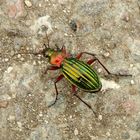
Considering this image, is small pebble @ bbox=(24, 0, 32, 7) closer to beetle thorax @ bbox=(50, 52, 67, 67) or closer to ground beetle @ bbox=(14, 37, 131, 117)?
ground beetle @ bbox=(14, 37, 131, 117)

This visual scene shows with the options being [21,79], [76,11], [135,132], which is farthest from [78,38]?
[135,132]

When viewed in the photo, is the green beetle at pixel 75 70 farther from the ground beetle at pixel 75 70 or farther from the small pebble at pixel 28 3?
the small pebble at pixel 28 3

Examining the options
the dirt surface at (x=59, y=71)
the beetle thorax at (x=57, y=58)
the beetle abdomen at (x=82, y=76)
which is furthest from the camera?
the dirt surface at (x=59, y=71)

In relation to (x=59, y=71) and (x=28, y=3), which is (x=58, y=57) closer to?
(x=59, y=71)

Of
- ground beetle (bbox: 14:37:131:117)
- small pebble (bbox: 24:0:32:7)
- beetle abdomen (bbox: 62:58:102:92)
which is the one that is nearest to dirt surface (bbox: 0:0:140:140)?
small pebble (bbox: 24:0:32:7)

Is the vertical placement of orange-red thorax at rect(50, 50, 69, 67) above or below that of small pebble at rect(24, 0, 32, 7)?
below

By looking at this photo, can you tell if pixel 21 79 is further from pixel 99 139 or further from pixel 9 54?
pixel 99 139

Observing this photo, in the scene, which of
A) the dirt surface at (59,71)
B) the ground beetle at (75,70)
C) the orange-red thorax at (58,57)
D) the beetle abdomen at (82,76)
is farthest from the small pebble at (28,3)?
the beetle abdomen at (82,76)

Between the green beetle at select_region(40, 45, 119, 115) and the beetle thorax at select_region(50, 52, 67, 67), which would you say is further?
the beetle thorax at select_region(50, 52, 67, 67)
